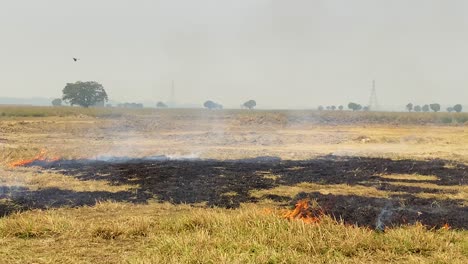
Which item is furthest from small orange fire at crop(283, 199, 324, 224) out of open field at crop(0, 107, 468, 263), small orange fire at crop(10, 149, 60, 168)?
small orange fire at crop(10, 149, 60, 168)

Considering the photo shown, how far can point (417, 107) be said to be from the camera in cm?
18788

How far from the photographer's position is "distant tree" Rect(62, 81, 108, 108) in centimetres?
9900

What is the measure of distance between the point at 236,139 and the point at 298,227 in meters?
27.9

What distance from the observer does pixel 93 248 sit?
9.14 meters

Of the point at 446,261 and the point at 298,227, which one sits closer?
the point at 446,261

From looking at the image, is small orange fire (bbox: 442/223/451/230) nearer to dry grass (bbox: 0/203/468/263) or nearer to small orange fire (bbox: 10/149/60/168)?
dry grass (bbox: 0/203/468/263)

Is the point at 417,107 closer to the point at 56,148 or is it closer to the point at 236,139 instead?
the point at 236,139

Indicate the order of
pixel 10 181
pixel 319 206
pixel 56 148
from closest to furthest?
pixel 319 206, pixel 10 181, pixel 56 148

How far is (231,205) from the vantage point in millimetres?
13680

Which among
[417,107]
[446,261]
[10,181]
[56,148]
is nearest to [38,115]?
[56,148]

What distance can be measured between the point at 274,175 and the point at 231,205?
5955mm

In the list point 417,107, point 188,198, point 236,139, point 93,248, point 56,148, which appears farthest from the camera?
point 417,107

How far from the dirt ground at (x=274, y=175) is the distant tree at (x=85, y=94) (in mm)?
65617

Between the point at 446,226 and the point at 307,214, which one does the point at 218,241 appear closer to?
the point at 307,214
